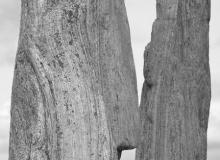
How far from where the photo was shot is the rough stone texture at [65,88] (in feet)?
22.1

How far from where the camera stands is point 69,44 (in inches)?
272

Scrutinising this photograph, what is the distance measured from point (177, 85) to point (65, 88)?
706 cm

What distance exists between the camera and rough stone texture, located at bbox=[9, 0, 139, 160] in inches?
265

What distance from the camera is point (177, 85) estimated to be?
13.7 m

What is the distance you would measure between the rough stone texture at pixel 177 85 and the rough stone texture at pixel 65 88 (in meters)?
6.01

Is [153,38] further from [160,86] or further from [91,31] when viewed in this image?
[91,31]

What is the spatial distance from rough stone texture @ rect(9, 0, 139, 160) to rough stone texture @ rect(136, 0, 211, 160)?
6006mm

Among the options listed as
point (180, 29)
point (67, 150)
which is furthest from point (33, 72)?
point (180, 29)

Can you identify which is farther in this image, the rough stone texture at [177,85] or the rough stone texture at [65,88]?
the rough stone texture at [177,85]

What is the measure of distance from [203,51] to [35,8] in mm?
7972

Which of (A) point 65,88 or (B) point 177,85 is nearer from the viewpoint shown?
Result: (A) point 65,88

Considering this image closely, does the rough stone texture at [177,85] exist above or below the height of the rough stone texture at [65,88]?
above

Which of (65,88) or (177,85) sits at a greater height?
(177,85)

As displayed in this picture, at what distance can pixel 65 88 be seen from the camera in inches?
268
